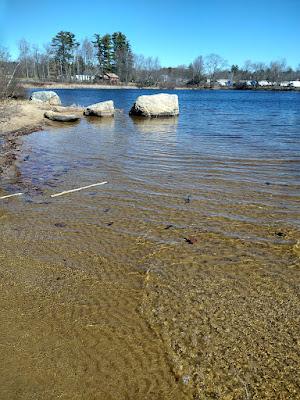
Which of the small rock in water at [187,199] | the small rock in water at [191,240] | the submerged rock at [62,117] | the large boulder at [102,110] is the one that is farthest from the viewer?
the large boulder at [102,110]

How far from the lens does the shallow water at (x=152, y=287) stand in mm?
3506

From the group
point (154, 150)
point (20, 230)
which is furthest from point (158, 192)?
point (154, 150)

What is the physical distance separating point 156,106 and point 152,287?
27116mm

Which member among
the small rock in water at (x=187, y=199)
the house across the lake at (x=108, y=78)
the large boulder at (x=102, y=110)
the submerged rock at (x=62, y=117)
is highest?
the house across the lake at (x=108, y=78)

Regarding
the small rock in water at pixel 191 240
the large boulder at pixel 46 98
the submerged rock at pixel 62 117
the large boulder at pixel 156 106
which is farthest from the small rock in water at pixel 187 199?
the large boulder at pixel 46 98

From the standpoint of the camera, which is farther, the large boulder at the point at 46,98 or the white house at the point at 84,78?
the white house at the point at 84,78

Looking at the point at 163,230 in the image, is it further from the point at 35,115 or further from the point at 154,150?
the point at 35,115

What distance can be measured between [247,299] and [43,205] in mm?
5428

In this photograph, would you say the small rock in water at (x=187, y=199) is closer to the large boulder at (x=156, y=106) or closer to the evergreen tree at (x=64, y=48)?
the large boulder at (x=156, y=106)

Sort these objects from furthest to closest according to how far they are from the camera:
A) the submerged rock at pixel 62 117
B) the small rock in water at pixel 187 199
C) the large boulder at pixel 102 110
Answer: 1. the large boulder at pixel 102 110
2. the submerged rock at pixel 62 117
3. the small rock in water at pixel 187 199

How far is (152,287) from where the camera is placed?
5.03m

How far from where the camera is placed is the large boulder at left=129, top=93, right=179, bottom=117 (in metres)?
30.4

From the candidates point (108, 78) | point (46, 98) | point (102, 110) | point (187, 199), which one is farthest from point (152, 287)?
point (108, 78)

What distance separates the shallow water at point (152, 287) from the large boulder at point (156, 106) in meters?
20.6
